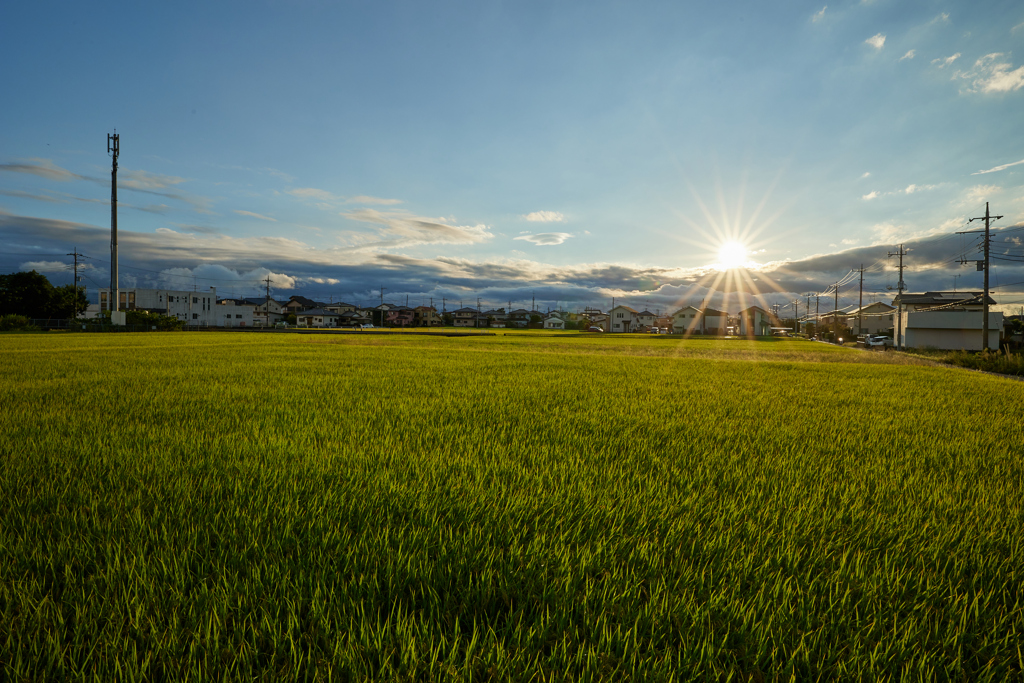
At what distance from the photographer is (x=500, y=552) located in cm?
196

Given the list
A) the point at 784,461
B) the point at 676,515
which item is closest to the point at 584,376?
the point at 784,461

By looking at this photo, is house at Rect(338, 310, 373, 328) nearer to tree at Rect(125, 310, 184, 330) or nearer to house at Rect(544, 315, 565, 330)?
house at Rect(544, 315, 565, 330)

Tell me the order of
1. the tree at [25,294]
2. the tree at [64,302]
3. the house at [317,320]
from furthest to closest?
the house at [317,320] < the tree at [64,302] < the tree at [25,294]

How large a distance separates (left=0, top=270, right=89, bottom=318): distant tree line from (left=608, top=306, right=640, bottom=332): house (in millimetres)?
87339

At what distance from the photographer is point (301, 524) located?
7.41 feet

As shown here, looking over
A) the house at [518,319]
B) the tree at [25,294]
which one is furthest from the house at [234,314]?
the house at [518,319]

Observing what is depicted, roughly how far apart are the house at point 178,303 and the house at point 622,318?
2949 inches

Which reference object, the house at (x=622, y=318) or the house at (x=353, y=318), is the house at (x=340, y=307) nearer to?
the house at (x=353, y=318)

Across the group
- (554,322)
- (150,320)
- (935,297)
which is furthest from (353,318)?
(935,297)

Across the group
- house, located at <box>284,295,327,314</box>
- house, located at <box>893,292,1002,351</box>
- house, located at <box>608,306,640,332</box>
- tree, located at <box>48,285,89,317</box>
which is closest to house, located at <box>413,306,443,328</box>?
house, located at <box>284,295,327,314</box>

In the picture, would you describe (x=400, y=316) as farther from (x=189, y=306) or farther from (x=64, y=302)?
(x=64, y=302)

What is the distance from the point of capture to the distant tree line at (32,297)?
45.3 m

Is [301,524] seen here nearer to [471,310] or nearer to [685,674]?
[685,674]

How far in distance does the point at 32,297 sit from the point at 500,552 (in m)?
68.4
